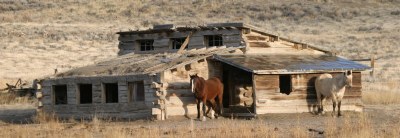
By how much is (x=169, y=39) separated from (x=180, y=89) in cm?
425

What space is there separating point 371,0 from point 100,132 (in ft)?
169

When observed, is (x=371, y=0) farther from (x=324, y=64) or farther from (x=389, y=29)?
(x=324, y=64)

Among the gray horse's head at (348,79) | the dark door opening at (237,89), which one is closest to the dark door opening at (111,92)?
the dark door opening at (237,89)

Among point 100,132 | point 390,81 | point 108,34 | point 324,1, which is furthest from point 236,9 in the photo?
point 100,132

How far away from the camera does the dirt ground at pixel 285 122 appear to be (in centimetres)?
2286

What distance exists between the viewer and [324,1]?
7088 centimetres

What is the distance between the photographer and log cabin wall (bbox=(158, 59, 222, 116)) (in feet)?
88.2

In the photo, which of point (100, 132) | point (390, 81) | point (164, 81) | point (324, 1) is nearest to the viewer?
point (100, 132)

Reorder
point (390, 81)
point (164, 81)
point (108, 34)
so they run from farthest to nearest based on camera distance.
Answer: point (108, 34), point (390, 81), point (164, 81)

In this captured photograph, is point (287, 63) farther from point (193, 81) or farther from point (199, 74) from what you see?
point (193, 81)

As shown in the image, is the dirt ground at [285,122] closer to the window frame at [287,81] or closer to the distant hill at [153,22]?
the window frame at [287,81]

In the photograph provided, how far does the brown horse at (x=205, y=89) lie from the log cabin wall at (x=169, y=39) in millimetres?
2266

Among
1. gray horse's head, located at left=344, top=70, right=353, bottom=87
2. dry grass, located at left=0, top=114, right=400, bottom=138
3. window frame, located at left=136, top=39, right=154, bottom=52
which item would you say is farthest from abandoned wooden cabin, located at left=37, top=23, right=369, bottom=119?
dry grass, located at left=0, top=114, right=400, bottom=138

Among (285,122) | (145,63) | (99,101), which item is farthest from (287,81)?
(99,101)
